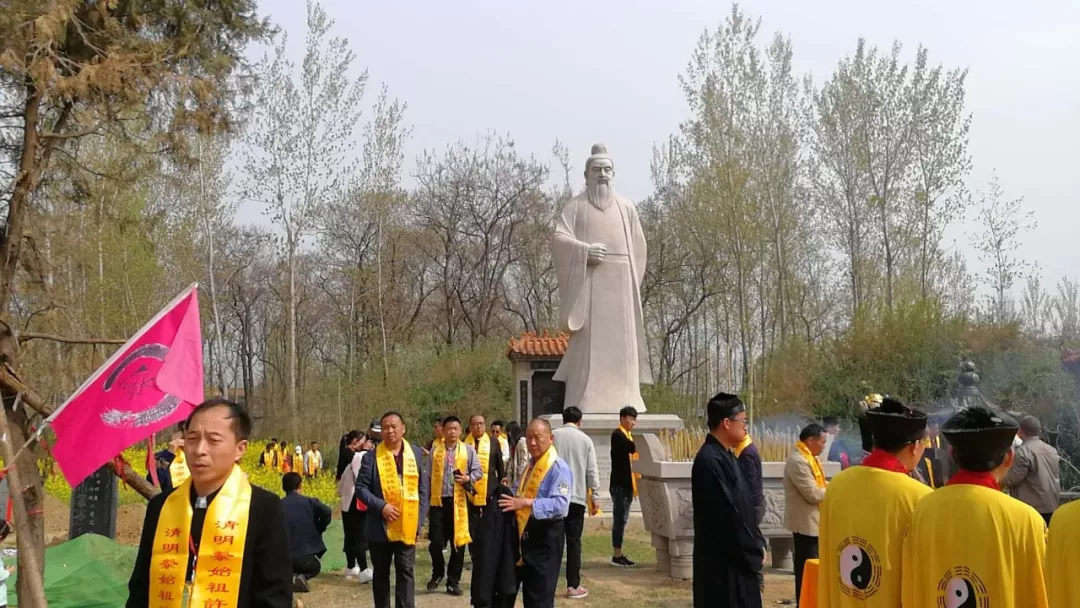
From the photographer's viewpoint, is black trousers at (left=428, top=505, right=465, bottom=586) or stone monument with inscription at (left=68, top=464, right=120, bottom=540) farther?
stone monument with inscription at (left=68, top=464, right=120, bottom=540)

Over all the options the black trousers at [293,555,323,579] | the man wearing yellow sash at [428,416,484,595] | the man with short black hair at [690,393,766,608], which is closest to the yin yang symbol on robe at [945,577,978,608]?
the man with short black hair at [690,393,766,608]

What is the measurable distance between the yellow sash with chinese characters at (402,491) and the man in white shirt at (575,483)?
58.7 inches

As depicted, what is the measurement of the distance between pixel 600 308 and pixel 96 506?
6.89 metres

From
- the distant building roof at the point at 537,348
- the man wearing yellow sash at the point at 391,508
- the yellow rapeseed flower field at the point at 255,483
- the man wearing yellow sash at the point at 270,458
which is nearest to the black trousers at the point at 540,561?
the man wearing yellow sash at the point at 391,508

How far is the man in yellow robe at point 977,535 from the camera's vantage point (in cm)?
289

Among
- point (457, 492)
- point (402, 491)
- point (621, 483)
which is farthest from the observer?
point (621, 483)

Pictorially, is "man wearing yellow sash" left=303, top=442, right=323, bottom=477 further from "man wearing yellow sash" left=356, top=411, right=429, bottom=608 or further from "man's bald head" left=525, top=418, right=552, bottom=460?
"man's bald head" left=525, top=418, right=552, bottom=460

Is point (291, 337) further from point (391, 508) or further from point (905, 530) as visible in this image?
point (905, 530)

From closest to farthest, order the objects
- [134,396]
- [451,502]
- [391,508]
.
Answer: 1. [134,396]
2. [391,508]
3. [451,502]

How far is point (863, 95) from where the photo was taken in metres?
24.8

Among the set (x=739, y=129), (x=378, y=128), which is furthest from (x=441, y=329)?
(x=739, y=129)

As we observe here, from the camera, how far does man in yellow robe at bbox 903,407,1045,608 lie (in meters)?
2.89

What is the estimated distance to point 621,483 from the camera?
969 centimetres

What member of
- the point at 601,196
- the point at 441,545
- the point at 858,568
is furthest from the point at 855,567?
the point at 601,196
